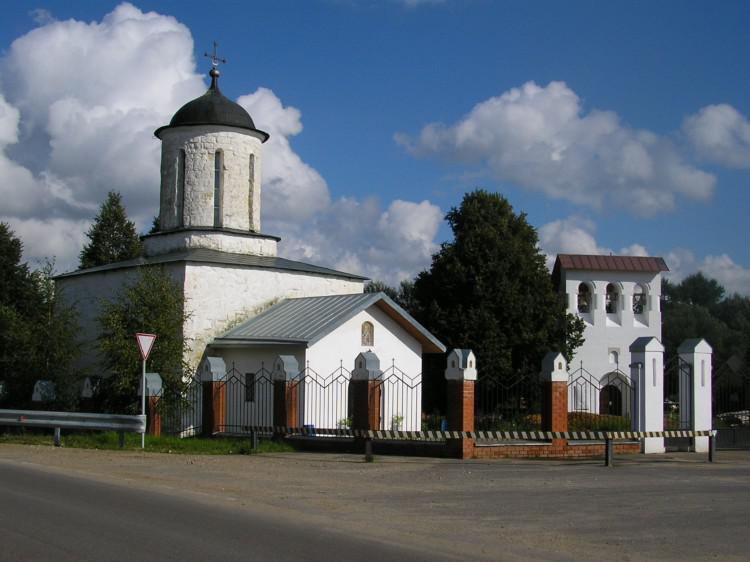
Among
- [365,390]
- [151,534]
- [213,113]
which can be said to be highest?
[213,113]

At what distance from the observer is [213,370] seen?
24781 mm

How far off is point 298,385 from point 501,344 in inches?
714

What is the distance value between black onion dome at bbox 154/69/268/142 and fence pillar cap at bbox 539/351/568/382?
14913mm

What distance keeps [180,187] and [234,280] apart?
4844 millimetres

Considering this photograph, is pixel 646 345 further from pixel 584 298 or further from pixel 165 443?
pixel 584 298

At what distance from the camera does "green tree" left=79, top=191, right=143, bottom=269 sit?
168ft

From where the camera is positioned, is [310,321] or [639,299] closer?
[310,321]

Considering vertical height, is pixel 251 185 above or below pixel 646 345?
above

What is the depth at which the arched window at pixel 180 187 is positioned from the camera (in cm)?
3103

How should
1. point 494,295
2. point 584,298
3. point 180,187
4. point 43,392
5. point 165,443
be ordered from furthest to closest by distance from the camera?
point 584,298
point 494,295
point 180,187
point 43,392
point 165,443

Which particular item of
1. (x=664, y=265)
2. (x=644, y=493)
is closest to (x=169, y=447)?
(x=644, y=493)

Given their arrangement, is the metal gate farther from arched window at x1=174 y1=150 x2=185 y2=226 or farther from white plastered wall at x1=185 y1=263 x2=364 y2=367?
arched window at x1=174 y1=150 x2=185 y2=226

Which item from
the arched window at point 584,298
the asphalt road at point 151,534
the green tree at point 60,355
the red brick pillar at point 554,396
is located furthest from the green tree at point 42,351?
the arched window at point 584,298

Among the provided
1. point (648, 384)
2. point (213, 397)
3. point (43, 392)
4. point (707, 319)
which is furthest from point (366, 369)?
point (707, 319)
